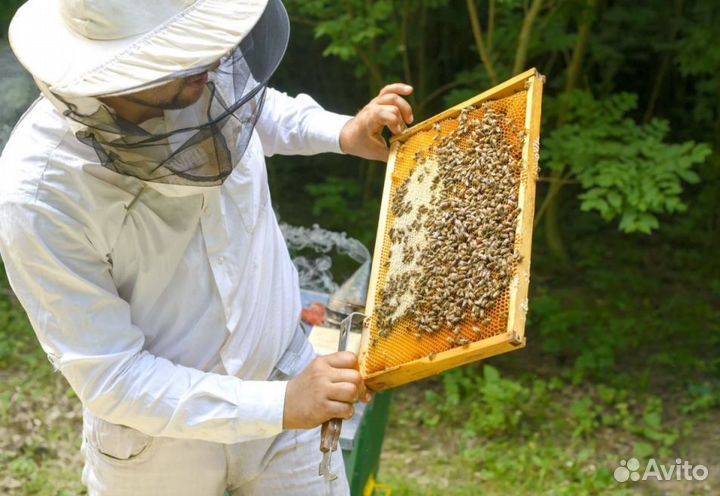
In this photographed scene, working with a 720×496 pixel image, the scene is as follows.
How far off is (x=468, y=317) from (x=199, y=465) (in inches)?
32.0

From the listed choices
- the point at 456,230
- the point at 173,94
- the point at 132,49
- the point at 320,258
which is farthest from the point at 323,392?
the point at 320,258

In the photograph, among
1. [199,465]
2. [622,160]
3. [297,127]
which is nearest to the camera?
[199,465]

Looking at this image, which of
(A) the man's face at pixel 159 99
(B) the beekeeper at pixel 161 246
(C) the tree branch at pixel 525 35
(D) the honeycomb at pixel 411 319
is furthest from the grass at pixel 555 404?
(A) the man's face at pixel 159 99

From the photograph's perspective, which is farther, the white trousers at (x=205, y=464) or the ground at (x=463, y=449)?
the ground at (x=463, y=449)

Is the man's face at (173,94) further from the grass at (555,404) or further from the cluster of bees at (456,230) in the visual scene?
the grass at (555,404)

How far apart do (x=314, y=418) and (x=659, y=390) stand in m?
3.71

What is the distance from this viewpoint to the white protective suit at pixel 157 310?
6.41ft

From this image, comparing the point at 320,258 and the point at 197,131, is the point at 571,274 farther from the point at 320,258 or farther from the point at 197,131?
the point at 197,131

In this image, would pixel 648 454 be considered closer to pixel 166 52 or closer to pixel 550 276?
pixel 550 276

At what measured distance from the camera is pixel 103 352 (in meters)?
2.02

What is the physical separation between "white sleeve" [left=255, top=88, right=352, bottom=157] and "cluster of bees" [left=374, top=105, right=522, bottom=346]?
0.28 m

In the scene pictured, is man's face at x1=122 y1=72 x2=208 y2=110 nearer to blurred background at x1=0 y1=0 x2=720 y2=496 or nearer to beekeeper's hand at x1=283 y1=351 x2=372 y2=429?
beekeeper's hand at x1=283 y1=351 x2=372 y2=429

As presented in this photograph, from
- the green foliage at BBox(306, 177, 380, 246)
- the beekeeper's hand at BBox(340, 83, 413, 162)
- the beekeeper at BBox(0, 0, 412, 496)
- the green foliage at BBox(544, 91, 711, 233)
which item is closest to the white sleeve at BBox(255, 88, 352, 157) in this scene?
the beekeeper's hand at BBox(340, 83, 413, 162)

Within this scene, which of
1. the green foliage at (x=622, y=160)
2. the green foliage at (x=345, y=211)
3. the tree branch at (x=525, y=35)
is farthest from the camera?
the green foliage at (x=345, y=211)
